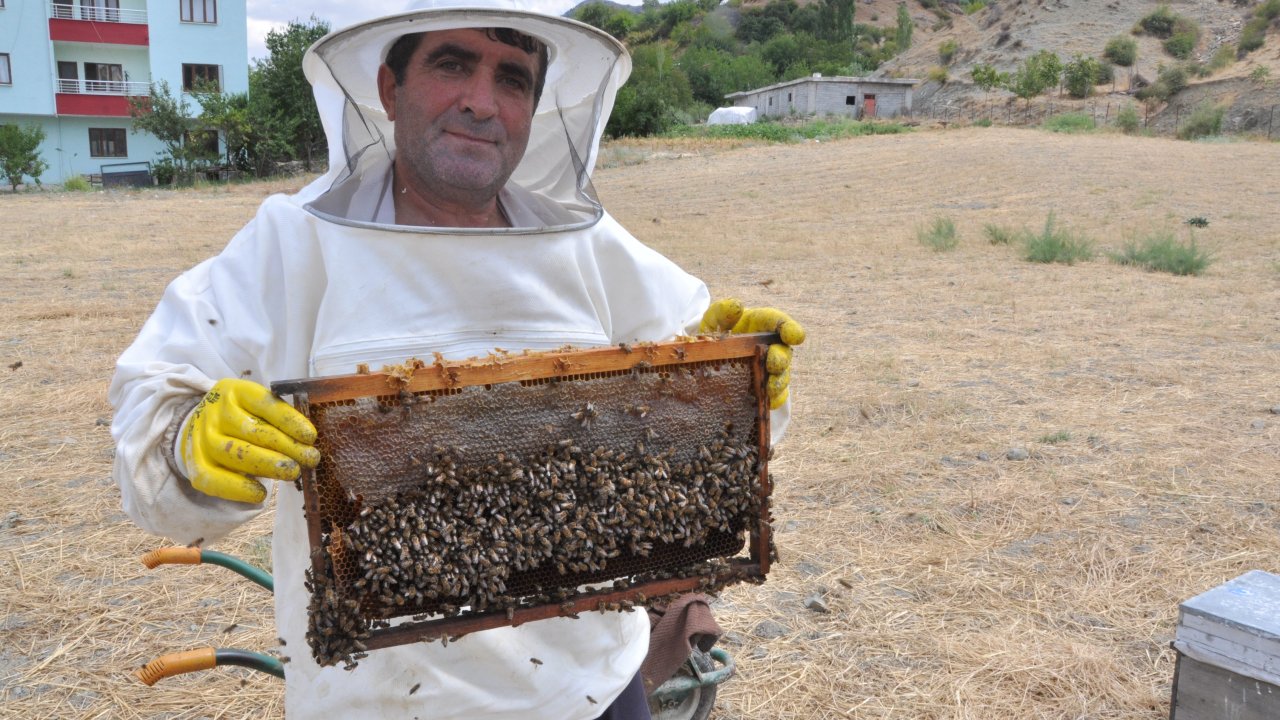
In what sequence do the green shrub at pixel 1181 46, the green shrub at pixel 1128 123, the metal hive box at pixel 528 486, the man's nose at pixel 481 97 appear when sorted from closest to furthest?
the metal hive box at pixel 528 486, the man's nose at pixel 481 97, the green shrub at pixel 1128 123, the green shrub at pixel 1181 46

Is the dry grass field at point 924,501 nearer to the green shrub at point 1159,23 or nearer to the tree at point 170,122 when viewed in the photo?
the tree at point 170,122

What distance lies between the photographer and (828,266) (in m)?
15.3

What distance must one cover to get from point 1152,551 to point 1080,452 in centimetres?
148

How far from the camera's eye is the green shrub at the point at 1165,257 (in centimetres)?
1369

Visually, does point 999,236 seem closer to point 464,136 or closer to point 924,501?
point 924,501

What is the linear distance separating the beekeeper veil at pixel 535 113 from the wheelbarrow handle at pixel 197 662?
1233mm

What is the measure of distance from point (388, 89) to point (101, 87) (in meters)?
54.0

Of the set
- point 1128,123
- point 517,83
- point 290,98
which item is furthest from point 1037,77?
point 517,83

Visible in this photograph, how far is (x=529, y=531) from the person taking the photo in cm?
214

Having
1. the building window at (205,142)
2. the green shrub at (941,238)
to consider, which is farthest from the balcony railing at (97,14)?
the green shrub at (941,238)

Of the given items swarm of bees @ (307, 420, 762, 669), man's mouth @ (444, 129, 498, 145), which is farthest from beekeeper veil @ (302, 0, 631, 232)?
swarm of bees @ (307, 420, 762, 669)

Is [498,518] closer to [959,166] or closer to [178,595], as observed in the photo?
[178,595]

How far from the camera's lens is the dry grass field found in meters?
4.09

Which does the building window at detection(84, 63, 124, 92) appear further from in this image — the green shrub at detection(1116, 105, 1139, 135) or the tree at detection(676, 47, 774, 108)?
the tree at detection(676, 47, 774, 108)
